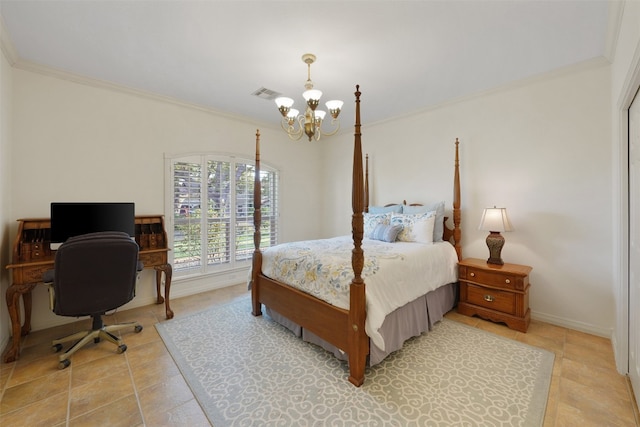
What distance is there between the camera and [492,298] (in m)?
2.87

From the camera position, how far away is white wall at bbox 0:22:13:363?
2338 millimetres

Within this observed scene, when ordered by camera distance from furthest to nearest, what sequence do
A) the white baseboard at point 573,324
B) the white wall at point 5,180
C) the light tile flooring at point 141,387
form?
1. the white baseboard at point 573,324
2. the white wall at point 5,180
3. the light tile flooring at point 141,387

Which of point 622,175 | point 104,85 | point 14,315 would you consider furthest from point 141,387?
point 622,175

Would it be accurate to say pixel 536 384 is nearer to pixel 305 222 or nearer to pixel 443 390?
pixel 443 390

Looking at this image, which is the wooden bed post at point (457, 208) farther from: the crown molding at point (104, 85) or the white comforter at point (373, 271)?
the crown molding at point (104, 85)

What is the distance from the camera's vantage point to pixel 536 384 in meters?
1.92

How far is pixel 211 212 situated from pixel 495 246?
3750 mm

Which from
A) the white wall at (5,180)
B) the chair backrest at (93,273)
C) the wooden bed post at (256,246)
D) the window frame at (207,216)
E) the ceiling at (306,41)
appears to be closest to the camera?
the ceiling at (306,41)

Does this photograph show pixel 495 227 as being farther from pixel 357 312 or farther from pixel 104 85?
pixel 104 85

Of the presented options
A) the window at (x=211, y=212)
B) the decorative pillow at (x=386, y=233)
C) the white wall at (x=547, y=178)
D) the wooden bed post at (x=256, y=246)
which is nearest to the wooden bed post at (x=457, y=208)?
the white wall at (x=547, y=178)

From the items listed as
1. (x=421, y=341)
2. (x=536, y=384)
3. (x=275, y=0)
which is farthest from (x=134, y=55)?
(x=536, y=384)

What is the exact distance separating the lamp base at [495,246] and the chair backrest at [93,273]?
360 centimetres

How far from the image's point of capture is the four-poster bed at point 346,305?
194 cm

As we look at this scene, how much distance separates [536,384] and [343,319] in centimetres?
145
